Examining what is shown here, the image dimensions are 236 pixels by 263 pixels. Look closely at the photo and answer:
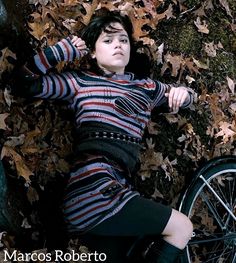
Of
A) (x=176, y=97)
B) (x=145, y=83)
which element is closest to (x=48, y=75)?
(x=145, y=83)

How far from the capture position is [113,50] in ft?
12.7

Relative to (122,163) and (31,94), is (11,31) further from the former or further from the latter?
(122,163)

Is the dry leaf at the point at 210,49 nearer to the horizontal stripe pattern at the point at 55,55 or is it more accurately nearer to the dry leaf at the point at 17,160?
the horizontal stripe pattern at the point at 55,55

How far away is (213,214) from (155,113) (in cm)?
95

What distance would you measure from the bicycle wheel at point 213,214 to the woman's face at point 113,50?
46.6 inches

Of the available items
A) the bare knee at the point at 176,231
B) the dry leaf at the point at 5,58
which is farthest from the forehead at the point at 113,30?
the bare knee at the point at 176,231

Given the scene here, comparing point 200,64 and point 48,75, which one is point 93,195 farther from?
point 200,64

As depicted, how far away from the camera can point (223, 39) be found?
5.21 meters

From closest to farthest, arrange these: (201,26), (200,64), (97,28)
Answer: (97,28) < (200,64) < (201,26)

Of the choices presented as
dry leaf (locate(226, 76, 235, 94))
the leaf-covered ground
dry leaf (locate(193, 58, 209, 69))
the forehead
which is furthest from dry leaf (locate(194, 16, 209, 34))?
the forehead

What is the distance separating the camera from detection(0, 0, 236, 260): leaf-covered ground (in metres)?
3.82

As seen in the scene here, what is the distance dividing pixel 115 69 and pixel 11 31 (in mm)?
782

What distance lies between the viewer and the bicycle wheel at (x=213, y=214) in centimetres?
440

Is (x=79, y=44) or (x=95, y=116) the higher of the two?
(x=79, y=44)
